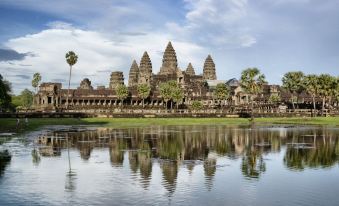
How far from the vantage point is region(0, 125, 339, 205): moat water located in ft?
73.9

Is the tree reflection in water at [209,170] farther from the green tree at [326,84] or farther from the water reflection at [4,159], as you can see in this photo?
the green tree at [326,84]

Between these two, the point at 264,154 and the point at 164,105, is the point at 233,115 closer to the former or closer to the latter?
the point at 164,105

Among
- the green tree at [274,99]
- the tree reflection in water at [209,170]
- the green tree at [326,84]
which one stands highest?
the green tree at [326,84]

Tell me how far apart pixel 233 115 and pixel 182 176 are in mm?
92679

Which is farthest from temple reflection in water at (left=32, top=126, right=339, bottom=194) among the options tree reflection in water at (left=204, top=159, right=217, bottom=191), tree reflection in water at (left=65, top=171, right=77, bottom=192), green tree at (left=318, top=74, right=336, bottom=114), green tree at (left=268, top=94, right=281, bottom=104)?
green tree at (left=268, top=94, right=281, bottom=104)

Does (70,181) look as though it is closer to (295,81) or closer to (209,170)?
(209,170)

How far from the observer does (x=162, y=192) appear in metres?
23.7

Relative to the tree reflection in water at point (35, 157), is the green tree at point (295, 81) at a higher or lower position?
higher

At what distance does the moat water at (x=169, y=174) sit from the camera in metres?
22.5

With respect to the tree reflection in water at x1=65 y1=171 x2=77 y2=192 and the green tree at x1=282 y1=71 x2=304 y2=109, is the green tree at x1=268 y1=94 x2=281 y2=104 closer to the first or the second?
the green tree at x1=282 y1=71 x2=304 y2=109

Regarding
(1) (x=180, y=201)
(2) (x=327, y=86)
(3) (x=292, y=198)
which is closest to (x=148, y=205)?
(1) (x=180, y=201)

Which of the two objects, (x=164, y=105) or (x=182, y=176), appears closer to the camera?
(x=182, y=176)

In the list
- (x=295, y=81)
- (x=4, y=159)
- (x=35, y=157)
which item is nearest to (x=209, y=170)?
(x=35, y=157)

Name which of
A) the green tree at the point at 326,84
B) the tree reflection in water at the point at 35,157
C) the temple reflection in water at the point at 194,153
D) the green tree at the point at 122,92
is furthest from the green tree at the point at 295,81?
the tree reflection in water at the point at 35,157
